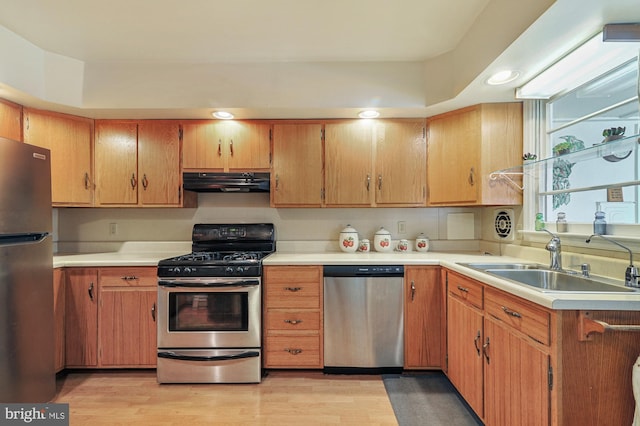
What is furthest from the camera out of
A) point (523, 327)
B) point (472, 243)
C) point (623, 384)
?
point (472, 243)

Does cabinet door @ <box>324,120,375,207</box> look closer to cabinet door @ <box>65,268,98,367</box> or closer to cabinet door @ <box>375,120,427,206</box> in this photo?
cabinet door @ <box>375,120,427,206</box>

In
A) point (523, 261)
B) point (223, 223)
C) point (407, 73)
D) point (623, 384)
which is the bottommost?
point (623, 384)

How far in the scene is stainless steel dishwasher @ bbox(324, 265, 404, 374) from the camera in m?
2.39

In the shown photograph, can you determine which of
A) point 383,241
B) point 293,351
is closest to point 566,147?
point 383,241

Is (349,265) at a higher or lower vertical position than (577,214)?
lower

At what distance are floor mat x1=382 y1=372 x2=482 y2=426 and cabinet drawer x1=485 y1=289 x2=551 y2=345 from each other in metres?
0.76

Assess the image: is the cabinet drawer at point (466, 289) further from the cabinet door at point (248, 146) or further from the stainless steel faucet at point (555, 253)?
the cabinet door at point (248, 146)

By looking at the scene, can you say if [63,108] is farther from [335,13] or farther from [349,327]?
[349,327]

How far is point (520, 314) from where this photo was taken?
141cm

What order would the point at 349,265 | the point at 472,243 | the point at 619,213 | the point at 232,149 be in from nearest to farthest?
the point at 619,213, the point at 349,265, the point at 232,149, the point at 472,243

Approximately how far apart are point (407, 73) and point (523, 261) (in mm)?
1664

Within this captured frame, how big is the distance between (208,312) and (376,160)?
1839 millimetres

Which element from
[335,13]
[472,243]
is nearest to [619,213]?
[472,243]

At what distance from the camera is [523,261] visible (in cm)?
226
